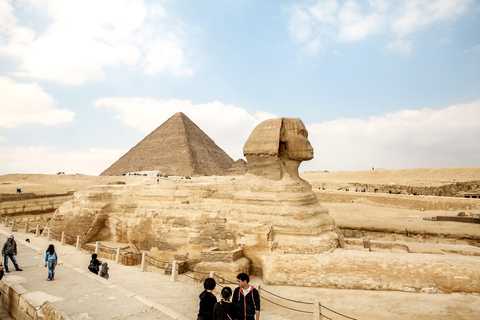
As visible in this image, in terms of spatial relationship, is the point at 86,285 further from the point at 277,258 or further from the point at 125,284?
the point at 277,258

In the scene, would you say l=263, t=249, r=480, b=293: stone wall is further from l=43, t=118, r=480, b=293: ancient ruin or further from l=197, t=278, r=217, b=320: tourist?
l=197, t=278, r=217, b=320: tourist

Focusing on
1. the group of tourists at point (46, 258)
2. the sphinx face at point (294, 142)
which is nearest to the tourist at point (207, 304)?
the group of tourists at point (46, 258)

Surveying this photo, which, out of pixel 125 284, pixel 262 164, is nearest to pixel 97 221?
pixel 125 284

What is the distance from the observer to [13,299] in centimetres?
447

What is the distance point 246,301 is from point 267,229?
2.92 m

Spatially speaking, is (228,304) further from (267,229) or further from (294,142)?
(294,142)

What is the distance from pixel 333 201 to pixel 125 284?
705 inches

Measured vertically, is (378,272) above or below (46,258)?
below

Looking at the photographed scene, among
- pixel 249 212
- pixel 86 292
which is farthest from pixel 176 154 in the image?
pixel 86 292

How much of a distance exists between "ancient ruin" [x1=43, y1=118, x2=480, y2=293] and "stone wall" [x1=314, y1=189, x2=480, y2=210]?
12041mm

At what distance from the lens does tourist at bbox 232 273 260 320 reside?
3182 millimetres

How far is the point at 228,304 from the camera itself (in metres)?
2.91

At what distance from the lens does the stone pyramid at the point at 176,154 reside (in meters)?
36.3

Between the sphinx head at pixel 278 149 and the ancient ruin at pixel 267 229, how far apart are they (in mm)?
→ 25
